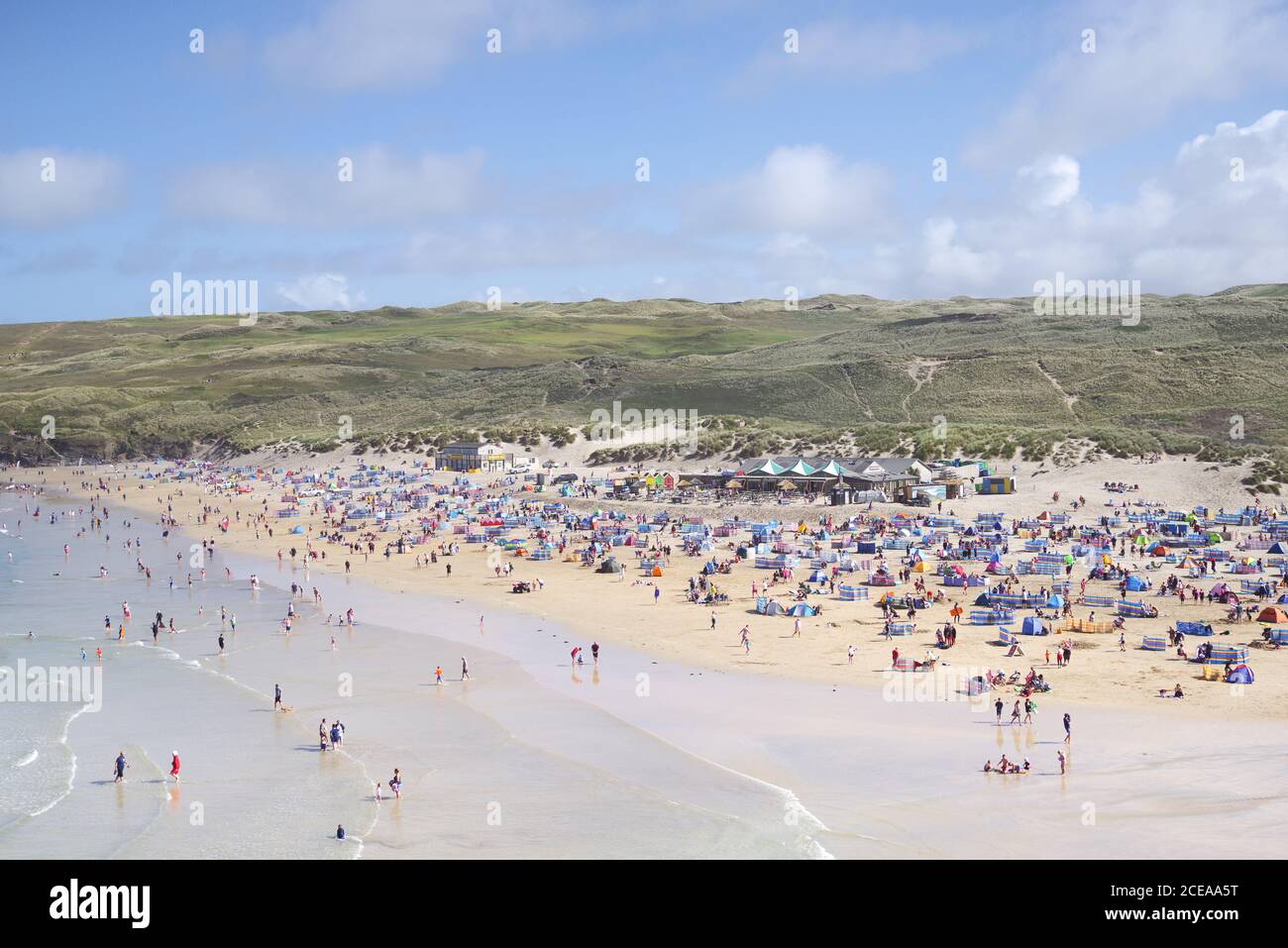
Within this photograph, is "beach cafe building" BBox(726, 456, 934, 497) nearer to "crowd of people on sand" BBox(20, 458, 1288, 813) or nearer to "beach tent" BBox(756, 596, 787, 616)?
"crowd of people on sand" BBox(20, 458, 1288, 813)

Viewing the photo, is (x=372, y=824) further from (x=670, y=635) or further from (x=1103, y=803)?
(x=670, y=635)

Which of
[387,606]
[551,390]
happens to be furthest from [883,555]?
[551,390]

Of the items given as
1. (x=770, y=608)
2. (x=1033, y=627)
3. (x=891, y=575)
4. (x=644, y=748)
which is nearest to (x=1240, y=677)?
(x=1033, y=627)

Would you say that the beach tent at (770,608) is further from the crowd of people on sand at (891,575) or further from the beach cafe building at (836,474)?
the beach cafe building at (836,474)

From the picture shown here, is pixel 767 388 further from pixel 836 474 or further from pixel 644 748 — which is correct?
pixel 644 748
